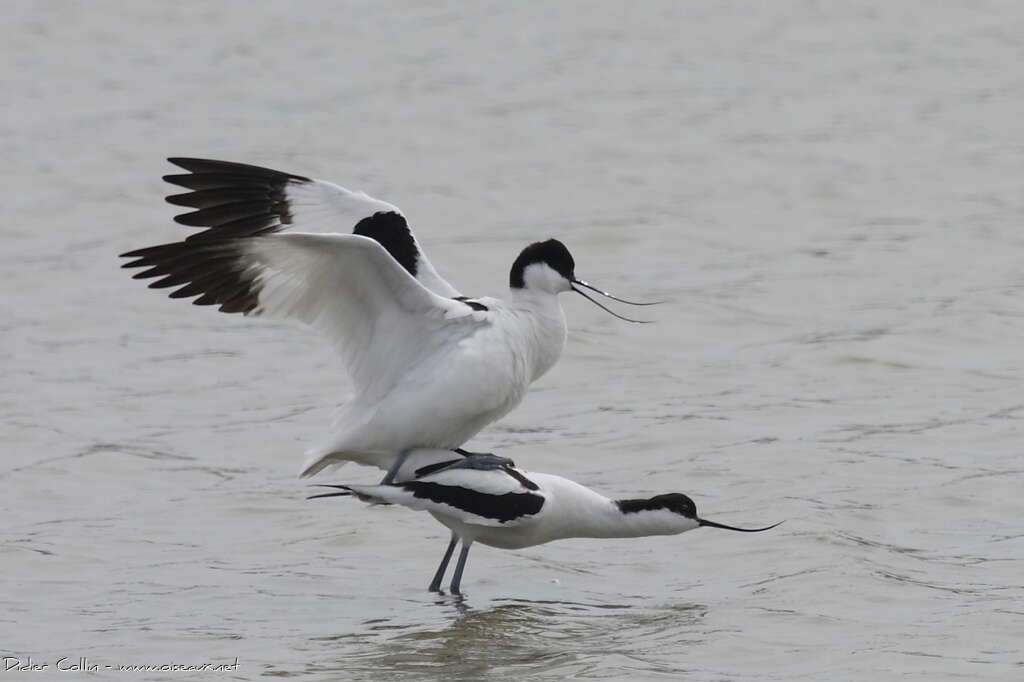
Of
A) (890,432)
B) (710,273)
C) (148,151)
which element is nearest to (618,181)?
(710,273)

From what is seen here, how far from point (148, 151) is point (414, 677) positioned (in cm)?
1239

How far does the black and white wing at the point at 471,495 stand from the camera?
28.8 ft

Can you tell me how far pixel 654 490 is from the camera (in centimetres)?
1091

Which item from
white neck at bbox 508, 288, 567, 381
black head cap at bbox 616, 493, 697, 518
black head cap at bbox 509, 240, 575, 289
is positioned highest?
black head cap at bbox 509, 240, 575, 289

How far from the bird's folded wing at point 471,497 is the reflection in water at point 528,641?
47 cm

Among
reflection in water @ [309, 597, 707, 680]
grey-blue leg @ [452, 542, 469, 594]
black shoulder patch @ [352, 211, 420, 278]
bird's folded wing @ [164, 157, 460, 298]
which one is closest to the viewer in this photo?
reflection in water @ [309, 597, 707, 680]

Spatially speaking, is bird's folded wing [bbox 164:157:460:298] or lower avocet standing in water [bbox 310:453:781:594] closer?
lower avocet standing in water [bbox 310:453:781:594]

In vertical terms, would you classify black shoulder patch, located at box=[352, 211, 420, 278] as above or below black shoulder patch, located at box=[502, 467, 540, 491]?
above

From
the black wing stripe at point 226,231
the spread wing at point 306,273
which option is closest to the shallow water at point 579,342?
the spread wing at point 306,273

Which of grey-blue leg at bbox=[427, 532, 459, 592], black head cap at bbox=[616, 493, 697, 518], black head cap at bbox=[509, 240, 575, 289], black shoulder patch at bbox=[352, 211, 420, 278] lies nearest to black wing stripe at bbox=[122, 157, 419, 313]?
black shoulder patch at bbox=[352, 211, 420, 278]

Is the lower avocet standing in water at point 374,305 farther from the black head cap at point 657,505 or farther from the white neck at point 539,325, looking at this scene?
the black head cap at point 657,505

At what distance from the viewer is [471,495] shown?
881cm

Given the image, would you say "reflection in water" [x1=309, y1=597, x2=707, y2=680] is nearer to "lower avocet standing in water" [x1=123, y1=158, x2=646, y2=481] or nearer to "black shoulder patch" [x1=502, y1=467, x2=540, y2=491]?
"black shoulder patch" [x1=502, y1=467, x2=540, y2=491]

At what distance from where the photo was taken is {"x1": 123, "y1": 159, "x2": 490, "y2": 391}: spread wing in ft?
29.0
